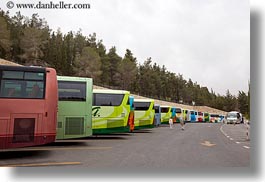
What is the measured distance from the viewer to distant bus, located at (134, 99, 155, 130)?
16609 mm

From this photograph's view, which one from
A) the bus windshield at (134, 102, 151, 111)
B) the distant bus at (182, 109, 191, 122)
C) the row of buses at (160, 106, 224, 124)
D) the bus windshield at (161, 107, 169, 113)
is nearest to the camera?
the bus windshield at (134, 102, 151, 111)

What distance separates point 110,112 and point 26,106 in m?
5.44

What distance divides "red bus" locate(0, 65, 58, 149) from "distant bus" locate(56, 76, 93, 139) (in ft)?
5.80

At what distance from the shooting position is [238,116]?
1480 inches

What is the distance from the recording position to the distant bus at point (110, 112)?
463 inches

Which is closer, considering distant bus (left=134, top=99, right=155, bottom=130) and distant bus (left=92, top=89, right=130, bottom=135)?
distant bus (left=92, top=89, right=130, bottom=135)

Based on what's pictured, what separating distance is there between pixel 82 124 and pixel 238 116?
32832 mm

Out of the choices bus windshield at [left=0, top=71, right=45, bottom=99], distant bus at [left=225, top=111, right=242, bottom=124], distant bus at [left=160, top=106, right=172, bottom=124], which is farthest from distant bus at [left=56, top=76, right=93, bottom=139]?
distant bus at [left=225, top=111, right=242, bottom=124]

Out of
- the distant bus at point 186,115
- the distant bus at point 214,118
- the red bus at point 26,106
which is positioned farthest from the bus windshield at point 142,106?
the distant bus at point 214,118

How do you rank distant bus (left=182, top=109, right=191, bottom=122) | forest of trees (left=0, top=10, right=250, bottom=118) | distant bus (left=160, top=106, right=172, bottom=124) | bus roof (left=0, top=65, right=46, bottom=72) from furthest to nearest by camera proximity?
distant bus (left=182, top=109, right=191, bottom=122) < distant bus (left=160, top=106, right=172, bottom=124) < forest of trees (left=0, top=10, right=250, bottom=118) < bus roof (left=0, top=65, right=46, bottom=72)

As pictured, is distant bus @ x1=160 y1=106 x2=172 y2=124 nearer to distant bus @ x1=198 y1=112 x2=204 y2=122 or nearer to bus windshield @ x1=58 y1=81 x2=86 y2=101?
distant bus @ x1=198 y1=112 x2=204 y2=122

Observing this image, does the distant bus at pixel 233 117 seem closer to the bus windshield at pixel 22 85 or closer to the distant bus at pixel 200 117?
the distant bus at pixel 200 117

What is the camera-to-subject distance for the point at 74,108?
367 inches

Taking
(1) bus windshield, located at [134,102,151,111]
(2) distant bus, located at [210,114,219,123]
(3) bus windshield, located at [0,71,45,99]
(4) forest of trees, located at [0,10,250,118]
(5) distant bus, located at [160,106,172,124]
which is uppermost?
(4) forest of trees, located at [0,10,250,118]
